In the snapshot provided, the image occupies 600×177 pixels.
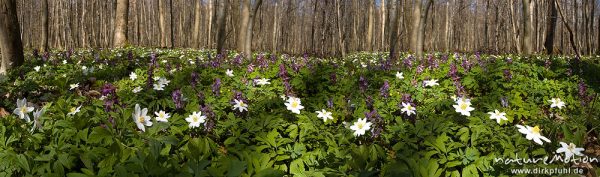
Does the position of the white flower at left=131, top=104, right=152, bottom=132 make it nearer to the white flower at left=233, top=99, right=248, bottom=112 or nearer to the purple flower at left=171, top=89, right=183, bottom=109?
the white flower at left=233, top=99, right=248, bottom=112

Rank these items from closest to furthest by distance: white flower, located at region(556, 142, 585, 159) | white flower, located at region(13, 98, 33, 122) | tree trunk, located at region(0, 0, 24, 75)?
white flower, located at region(556, 142, 585, 159)
white flower, located at region(13, 98, 33, 122)
tree trunk, located at region(0, 0, 24, 75)

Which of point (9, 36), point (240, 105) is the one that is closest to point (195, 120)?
point (240, 105)

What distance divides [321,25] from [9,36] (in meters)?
11.4

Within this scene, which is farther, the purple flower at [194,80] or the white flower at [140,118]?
the purple flower at [194,80]

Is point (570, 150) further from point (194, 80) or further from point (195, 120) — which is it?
point (194, 80)

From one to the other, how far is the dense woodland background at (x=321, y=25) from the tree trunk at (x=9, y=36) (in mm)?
3985

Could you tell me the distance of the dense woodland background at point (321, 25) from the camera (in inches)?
621

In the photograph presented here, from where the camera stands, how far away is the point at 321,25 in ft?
53.9

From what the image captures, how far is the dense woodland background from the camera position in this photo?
1577 cm

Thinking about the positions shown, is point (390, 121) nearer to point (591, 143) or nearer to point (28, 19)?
point (591, 143)

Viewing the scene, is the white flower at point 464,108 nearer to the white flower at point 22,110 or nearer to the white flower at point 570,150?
the white flower at point 570,150

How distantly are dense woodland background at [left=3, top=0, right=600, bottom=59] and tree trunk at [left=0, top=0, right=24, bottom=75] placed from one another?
3.99 metres

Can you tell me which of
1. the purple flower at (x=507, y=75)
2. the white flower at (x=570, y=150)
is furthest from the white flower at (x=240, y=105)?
the purple flower at (x=507, y=75)

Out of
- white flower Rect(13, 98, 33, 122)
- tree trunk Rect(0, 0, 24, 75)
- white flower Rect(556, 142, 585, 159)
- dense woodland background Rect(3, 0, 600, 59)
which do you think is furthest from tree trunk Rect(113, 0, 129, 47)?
white flower Rect(556, 142, 585, 159)
